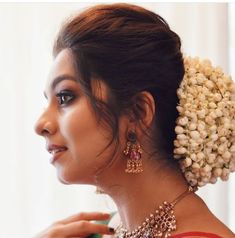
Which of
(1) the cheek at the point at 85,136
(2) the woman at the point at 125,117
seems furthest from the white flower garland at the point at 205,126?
(1) the cheek at the point at 85,136

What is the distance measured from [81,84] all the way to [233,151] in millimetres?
289

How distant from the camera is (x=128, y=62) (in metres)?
1.02

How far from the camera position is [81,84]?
1030mm

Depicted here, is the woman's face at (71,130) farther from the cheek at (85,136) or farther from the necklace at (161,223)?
the necklace at (161,223)

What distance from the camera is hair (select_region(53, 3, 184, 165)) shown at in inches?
40.2

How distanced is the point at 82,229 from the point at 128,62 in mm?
323

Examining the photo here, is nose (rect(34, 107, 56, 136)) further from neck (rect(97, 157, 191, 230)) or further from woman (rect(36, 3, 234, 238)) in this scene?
neck (rect(97, 157, 191, 230))

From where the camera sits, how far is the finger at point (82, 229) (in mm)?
1124

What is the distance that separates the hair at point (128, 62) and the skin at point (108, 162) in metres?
0.01

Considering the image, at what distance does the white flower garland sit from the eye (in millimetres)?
184

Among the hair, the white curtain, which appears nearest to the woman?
the hair

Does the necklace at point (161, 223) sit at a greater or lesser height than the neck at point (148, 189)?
lesser

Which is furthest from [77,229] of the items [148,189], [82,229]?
[148,189]

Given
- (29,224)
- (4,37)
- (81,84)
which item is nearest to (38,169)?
(29,224)
